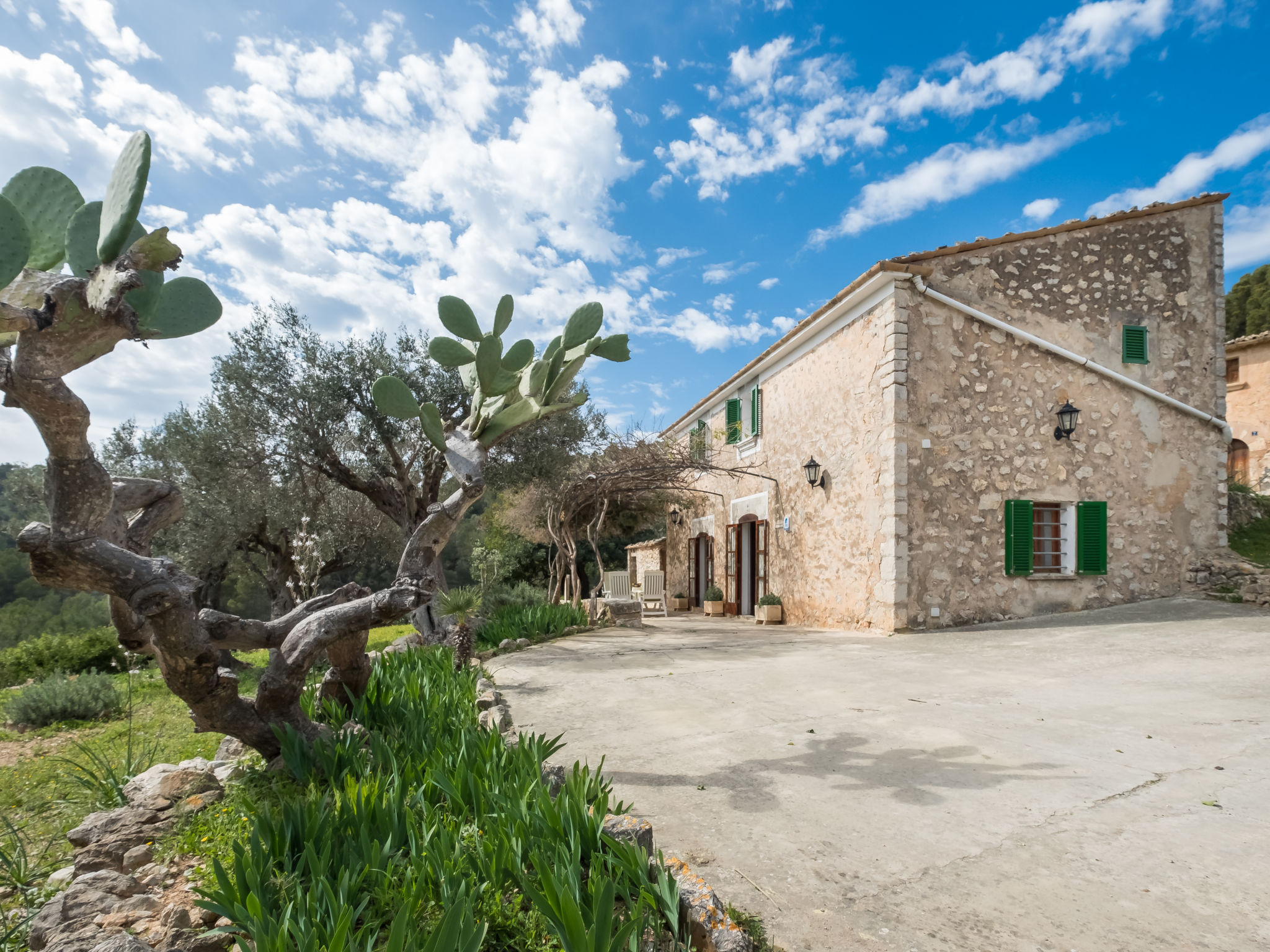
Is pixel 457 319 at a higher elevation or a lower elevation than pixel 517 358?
higher

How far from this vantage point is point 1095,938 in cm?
190

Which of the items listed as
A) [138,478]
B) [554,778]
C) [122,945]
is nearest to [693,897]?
[554,778]

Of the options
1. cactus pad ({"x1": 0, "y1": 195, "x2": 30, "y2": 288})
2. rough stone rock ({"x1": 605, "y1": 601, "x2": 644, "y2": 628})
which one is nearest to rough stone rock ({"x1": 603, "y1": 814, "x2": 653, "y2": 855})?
cactus pad ({"x1": 0, "y1": 195, "x2": 30, "y2": 288})

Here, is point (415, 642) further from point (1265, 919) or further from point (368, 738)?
point (1265, 919)

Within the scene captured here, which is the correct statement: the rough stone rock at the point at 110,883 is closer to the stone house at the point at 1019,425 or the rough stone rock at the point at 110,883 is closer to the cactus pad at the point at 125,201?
the cactus pad at the point at 125,201

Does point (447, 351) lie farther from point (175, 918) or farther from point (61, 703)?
point (61, 703)

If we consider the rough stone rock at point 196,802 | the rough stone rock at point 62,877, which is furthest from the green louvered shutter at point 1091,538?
the rough stone rock at point 62,877

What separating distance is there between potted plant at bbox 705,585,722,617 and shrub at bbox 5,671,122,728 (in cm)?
1007

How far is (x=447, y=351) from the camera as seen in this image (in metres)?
4.12

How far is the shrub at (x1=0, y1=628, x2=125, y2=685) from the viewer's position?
8469 mm

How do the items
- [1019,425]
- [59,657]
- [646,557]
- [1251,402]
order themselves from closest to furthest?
[59,657] < [1019,425] < [1251,402] < [646,557]

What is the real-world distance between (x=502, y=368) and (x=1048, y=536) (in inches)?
350

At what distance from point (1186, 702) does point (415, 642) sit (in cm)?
779

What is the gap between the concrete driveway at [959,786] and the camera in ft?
6.67
